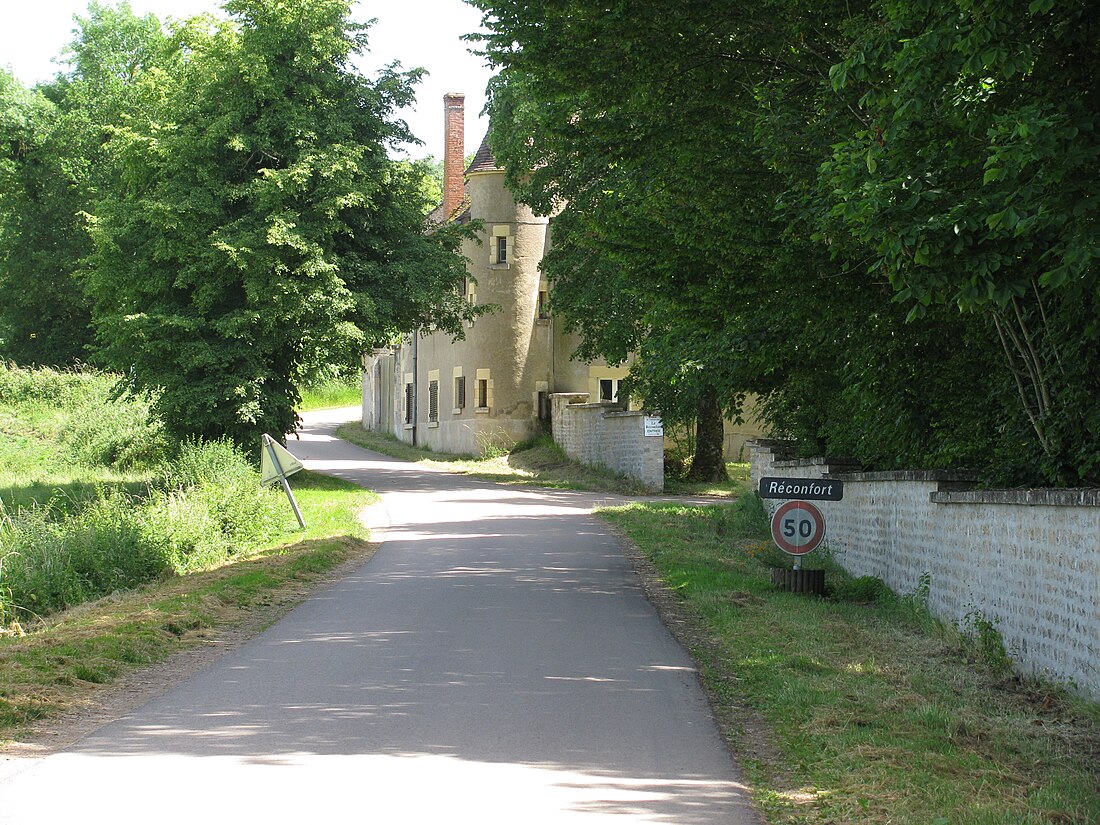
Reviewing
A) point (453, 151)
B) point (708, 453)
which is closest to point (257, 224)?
point (708, 453)

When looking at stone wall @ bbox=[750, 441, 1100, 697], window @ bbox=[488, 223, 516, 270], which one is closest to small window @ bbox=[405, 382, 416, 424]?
window @ bbox=[488, 223, 516, 270]

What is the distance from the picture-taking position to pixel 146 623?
10.9 meters

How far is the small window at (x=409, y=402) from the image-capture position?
179 feet

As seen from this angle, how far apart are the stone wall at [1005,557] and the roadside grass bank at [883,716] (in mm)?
255

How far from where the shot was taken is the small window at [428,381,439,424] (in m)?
49.6

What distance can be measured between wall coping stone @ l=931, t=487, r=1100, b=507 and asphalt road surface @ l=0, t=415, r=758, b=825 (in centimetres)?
287

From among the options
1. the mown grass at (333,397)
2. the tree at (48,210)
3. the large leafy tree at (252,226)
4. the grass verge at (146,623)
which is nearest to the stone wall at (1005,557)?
the grass verge at (146,623)

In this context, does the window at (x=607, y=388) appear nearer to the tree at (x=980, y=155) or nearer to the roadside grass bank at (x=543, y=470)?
the roadside grass bank at (x=543, y=470)

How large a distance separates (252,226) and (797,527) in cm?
2153

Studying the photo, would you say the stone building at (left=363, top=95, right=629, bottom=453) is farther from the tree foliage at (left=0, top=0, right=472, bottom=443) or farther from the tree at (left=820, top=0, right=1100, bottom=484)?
the tree at (left=820, top=0, right=1100, bottom=484)

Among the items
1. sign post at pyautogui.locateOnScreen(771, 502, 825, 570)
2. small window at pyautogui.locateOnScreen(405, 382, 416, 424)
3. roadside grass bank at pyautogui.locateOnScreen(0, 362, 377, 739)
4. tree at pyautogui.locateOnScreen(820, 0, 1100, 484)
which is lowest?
roadside grass bank at pyautogui.locateOnScreen(0, 362, 377, 739)

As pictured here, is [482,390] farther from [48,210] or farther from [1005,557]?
[1005,557]

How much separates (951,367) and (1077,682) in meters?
5.18

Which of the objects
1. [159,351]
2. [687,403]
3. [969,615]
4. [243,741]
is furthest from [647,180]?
[159,351]
